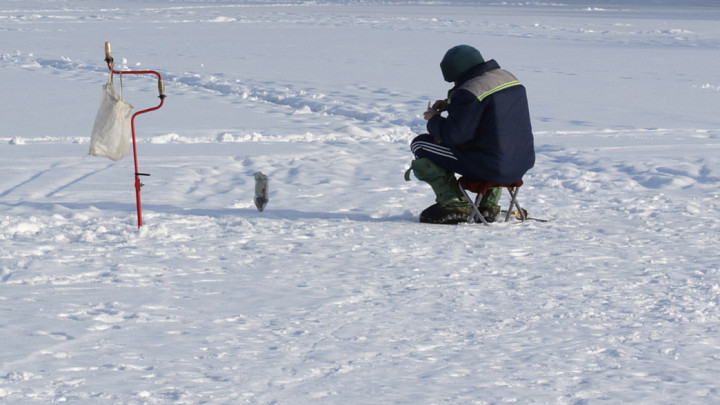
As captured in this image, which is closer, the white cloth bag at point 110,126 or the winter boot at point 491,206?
the white cloth bag at point 110,126

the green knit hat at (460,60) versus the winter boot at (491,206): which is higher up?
the green knit hat at (460,60)

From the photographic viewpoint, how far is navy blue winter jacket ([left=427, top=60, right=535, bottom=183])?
4.83m

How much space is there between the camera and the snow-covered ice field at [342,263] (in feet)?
9.87

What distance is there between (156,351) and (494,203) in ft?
8.76

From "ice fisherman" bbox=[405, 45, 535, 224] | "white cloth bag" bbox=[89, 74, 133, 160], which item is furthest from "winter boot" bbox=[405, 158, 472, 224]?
"white cloth bag" bbox=[89, 74, 133, 160]

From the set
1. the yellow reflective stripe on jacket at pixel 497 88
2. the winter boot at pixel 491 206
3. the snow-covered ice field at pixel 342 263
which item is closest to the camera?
the snow-covered ice field at pixel 342 263

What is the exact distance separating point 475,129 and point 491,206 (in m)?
0.64

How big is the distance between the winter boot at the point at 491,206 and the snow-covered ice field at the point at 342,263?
160 mm

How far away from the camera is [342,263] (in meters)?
4.45

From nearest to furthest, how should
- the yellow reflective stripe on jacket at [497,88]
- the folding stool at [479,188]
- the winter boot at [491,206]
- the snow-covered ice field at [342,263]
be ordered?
the snow-covered ice field at [342,263] → the yellow reflective stripe on jacket at [497,88] → the folding stool at [479,188] → the winter boot at [491,206]

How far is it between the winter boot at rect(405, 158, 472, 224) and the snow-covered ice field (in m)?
0.11

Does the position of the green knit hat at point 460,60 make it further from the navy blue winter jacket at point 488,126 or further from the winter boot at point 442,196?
the winter boot at point 442,196

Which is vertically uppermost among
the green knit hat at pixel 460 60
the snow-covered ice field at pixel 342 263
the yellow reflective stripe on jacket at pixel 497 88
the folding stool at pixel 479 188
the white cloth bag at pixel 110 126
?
the green knit hat at pixel 460 60

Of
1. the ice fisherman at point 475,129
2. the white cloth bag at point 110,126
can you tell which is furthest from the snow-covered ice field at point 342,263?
the white cloth bag at point 110,126
